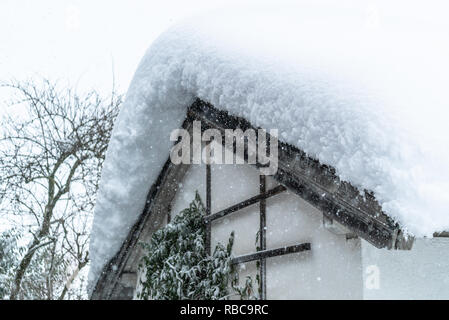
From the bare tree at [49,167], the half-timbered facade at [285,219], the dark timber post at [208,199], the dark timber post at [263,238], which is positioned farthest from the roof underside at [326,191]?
the bare tree at [49,167]

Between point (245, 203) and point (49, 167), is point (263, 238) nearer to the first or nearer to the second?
point (245, 203)

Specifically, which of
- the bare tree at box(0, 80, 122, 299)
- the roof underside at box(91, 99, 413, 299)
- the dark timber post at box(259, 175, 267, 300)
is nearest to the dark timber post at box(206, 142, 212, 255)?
the roof underside at box(91, 99, 413, 299)

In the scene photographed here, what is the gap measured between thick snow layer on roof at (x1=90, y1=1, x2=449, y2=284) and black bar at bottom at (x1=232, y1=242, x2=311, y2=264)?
829 mm

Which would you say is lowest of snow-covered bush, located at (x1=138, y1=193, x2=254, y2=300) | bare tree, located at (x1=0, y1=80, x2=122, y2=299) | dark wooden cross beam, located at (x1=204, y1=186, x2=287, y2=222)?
snow-covered bush, located at (x1=138, y1=193, x2=254, y2=300)

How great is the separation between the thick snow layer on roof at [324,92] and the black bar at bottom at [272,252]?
2.72 feet

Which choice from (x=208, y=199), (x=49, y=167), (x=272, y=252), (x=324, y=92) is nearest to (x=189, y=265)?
(x=208, y=199)

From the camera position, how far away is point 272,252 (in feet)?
10.8

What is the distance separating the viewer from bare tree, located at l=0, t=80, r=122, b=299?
9.12 metres

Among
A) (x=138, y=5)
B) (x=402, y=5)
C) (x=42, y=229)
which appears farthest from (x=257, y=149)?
(x=138, y=5)

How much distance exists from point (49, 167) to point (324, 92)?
826cm

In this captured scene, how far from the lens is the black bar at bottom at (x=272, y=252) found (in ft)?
9.79

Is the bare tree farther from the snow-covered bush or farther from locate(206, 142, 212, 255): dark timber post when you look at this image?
locate(206, 142, 212, 255): dark timber post

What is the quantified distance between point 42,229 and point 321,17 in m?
7.60

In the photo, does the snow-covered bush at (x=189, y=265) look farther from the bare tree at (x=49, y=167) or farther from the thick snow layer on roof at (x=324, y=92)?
the bare tree at (x=49, y=167)
